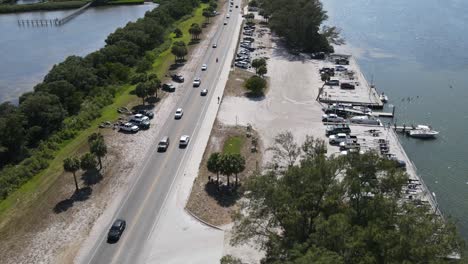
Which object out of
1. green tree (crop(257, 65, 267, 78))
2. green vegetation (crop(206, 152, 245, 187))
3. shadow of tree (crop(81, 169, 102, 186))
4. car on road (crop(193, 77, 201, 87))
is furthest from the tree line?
green vegetation (crop(206, 152, 245, 187))

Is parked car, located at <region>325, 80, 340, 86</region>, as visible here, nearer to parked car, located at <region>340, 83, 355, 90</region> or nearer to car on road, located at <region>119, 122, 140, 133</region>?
parked car, located at <region>340, 83, 355, 90</region>

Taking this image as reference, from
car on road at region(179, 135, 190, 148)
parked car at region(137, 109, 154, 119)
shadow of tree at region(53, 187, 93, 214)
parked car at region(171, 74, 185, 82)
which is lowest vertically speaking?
shadow of tree at region(53, 187, 93, 214)

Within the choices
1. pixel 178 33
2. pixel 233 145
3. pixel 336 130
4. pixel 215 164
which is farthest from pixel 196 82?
pixel 178 33

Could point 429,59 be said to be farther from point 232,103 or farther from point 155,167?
point 155,167

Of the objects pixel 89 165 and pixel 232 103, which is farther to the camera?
pixel 232 103

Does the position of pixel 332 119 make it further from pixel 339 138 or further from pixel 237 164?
pixel 237 164

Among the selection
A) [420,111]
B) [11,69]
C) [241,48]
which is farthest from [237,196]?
[11,69]
